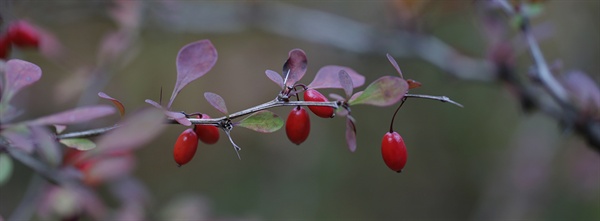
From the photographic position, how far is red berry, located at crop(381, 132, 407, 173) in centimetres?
51

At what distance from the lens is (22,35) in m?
0.79

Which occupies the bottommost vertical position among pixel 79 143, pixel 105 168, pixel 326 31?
pixel 105 168

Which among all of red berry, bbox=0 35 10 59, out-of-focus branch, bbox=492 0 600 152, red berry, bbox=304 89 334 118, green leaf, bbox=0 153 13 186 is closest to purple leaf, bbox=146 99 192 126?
red berry, bbox=304 89 334 118

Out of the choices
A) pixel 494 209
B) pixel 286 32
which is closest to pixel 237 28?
pixel 286 32

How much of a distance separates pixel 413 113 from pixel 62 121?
1.59 metres

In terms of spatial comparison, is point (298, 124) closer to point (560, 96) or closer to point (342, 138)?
point (560, 96)

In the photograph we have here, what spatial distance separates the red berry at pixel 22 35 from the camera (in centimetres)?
78

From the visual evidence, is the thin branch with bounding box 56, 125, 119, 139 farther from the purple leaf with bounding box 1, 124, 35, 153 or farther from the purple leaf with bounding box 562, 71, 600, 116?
the purple leaf with bounding box 562, 71, 600, 116

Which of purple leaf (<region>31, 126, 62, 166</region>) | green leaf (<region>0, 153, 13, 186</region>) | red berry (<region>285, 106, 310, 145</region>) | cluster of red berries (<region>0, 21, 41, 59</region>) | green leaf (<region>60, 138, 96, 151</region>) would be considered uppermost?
red berry (<region>285, 106, 310, 145</region>)

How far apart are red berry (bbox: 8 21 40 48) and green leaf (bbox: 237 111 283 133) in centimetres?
45

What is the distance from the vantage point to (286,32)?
63.5 inches

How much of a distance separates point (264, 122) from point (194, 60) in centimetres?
10

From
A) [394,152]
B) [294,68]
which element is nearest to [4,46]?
[294,68]

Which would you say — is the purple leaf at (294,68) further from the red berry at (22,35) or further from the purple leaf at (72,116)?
the red berry at (22,35)
